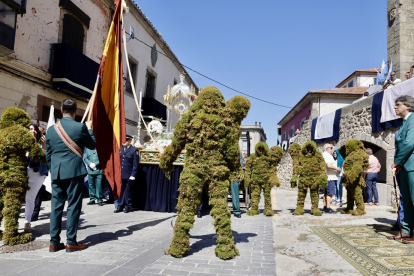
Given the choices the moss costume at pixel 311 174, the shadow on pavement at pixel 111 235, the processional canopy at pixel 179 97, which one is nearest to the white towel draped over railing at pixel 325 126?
the processional canopy at pixel 179 97

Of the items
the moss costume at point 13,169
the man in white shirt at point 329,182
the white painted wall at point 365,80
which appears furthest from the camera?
the white painted wall at point 365,80

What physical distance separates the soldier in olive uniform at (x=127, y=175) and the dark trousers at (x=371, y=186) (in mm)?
7717

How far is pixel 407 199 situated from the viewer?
15.4ft

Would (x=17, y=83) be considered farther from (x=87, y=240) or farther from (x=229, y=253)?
(x=229, y=253)

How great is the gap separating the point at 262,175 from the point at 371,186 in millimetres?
4990

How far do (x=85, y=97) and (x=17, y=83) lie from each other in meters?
2.62

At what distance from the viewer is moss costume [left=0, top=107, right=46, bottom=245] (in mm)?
4258

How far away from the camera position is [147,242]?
470 centimetres

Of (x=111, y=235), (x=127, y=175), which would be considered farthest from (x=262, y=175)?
(x=111, y=235)

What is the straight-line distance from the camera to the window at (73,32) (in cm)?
1118

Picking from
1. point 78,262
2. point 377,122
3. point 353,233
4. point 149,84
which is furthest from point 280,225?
point 149,84

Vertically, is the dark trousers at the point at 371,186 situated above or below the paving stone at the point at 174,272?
above

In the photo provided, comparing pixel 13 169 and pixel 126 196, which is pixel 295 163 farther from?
pixel 13 169

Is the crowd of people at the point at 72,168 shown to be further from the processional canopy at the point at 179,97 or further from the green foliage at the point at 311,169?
the processional canopy at the point at 179,97
